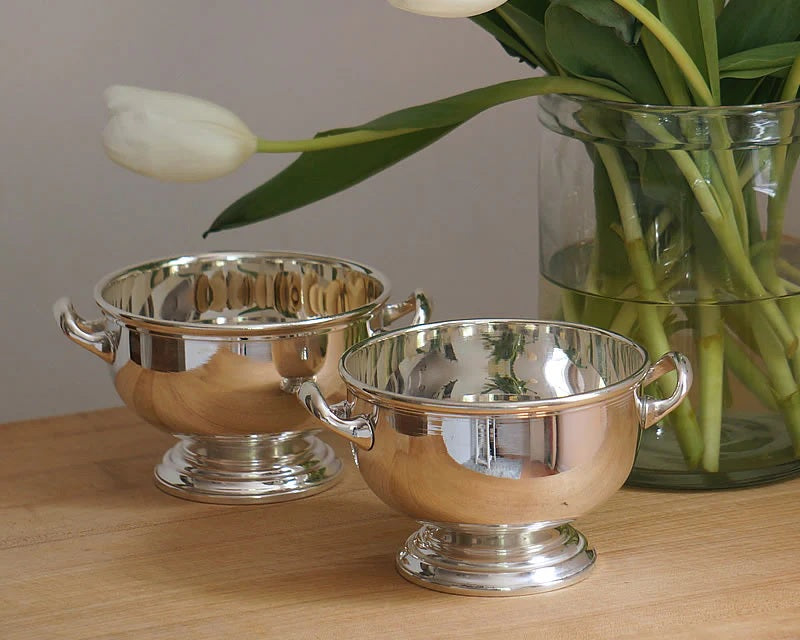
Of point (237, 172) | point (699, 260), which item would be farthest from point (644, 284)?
point (237, 172)

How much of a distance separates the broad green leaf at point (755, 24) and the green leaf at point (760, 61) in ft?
0.05

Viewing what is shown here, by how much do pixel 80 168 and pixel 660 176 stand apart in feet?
1.90

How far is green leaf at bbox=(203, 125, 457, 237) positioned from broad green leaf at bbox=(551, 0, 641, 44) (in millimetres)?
120

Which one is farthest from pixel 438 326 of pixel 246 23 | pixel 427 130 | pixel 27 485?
pixel 246 23

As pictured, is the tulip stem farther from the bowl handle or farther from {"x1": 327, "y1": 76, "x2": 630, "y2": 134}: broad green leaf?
the bowl handle

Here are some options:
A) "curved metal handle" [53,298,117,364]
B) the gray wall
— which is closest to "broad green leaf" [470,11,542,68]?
"curved metal handle" [53,298,117,364]

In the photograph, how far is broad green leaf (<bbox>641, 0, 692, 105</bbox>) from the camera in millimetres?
602

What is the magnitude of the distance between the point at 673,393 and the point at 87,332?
301 mm

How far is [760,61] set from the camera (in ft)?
1.94

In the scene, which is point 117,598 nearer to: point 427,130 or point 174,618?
point 174,618

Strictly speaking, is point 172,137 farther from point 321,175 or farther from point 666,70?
point 666,70

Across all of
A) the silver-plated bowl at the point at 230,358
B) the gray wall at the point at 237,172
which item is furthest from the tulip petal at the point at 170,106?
the gray wall at the point at 237,172

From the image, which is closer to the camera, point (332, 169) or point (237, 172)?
point (332, 169)

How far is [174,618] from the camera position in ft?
1.69
